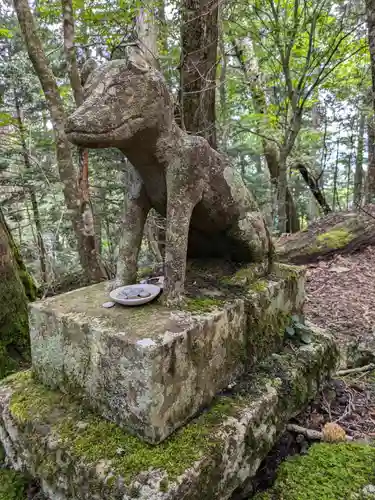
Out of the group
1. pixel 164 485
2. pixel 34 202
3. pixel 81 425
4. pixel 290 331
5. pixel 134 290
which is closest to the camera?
pixel 164 485

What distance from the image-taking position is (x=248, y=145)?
8086mm

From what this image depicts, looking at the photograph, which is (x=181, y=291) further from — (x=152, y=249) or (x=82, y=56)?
(x=82, y=56)

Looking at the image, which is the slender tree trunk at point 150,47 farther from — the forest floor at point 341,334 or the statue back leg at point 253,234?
the forest floor at point 341,334

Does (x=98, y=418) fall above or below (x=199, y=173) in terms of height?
below

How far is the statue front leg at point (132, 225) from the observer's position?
6.41ft

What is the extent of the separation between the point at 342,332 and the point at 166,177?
2.38 metres

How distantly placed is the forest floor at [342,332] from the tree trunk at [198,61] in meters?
2.20

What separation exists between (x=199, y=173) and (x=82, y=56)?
3.72 m

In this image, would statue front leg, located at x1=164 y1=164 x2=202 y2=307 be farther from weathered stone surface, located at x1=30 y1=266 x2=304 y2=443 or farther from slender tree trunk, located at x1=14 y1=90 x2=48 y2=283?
slender tree trunk, located at x1=14 y1=90 x2=48 y2=283

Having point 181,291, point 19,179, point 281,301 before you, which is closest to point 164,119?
point 181,291

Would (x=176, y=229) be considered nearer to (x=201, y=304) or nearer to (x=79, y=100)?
(x=201, y=304)

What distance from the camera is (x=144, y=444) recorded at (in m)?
1.47

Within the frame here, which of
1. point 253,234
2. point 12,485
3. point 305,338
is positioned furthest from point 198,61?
point 12,485

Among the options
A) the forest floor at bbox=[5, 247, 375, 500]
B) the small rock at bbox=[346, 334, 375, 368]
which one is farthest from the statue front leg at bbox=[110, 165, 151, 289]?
the small rock at bbox=[346, 334, 375, 368]
